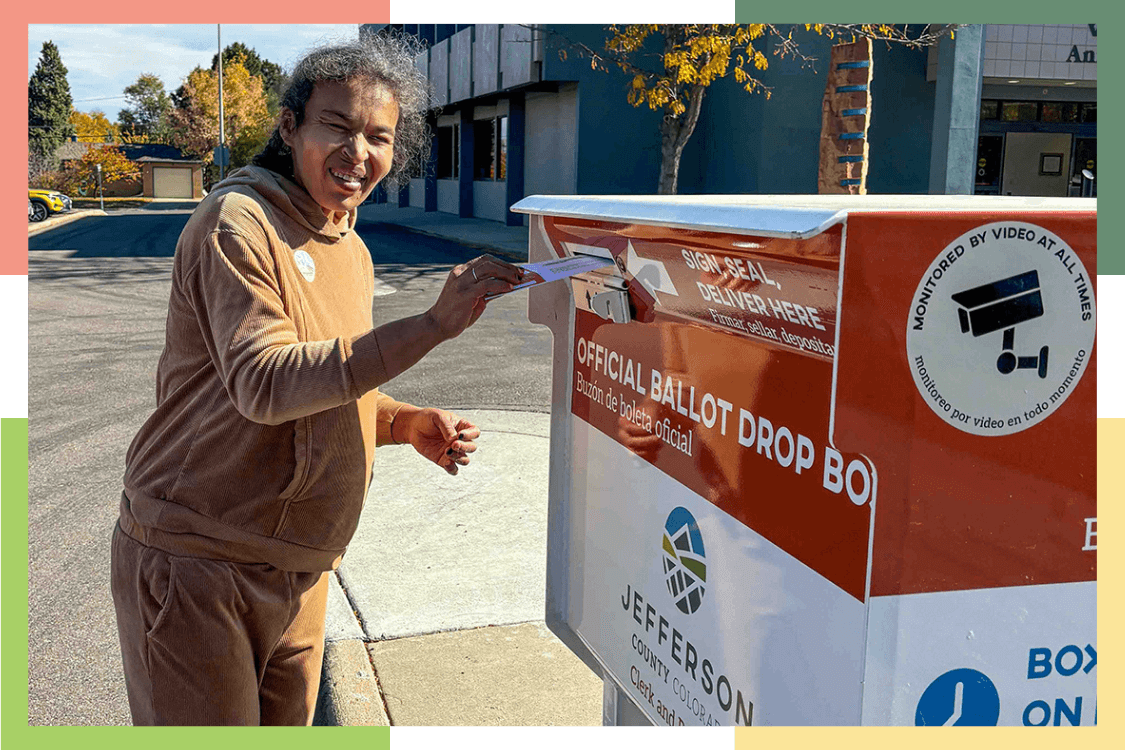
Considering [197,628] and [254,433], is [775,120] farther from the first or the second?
[197,628]

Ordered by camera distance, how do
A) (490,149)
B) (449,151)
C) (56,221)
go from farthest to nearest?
(449,151), (56,221), (490,149)

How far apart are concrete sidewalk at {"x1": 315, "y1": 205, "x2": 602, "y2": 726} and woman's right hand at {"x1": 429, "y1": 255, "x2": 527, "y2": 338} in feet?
5.94

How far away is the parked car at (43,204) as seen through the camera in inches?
1297

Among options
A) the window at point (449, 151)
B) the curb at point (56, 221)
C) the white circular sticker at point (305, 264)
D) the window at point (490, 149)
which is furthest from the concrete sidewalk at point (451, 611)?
the window at point (449, 151)

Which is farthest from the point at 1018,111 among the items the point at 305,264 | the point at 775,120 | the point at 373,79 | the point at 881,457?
the point at 881,457

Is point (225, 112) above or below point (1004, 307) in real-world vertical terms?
above

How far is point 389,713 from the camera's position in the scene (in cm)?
326

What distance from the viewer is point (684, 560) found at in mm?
1992

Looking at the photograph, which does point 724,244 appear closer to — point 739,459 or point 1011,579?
point 739,459

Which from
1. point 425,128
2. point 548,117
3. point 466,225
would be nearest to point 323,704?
point 425,128

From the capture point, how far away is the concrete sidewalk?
3314 millimetres

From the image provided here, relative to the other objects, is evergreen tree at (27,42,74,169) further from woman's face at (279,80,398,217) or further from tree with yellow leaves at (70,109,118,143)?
woman's face at (279,80,398,217)

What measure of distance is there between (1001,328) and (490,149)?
2970 centimetres

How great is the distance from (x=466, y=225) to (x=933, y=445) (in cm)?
2778
